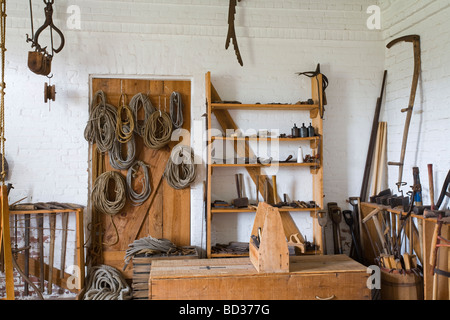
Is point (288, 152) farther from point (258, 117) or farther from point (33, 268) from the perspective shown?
point (33, 268)

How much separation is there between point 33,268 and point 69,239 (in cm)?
47

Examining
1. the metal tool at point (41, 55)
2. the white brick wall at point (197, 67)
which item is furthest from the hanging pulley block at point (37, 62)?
the white brick wall at point (197, 67)

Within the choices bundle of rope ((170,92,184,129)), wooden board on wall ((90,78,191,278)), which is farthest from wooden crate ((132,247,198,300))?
bundle of rope ((170,92,184,129))

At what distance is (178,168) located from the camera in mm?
4559

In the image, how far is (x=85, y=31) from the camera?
Answer: 4512mm

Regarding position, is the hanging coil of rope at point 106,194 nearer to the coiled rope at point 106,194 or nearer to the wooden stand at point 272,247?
the coiled rope at point 106,194

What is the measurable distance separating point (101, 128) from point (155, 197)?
998 millimetres

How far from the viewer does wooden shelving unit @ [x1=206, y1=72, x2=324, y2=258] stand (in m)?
4.33

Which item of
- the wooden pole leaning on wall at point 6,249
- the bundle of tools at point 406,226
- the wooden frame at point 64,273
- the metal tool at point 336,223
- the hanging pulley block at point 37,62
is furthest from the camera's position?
the metal tool at point 336,223

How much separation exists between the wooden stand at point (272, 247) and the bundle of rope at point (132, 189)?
5.37 feet

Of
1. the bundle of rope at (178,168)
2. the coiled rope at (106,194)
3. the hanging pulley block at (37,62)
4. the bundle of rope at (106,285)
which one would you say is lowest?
the bundle of rope at (106,285)

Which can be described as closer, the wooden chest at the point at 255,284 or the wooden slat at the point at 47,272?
the wooden chest at the point at 255,284

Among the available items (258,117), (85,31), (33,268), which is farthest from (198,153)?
(33,268)

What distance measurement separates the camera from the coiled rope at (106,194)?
14.4 ft
